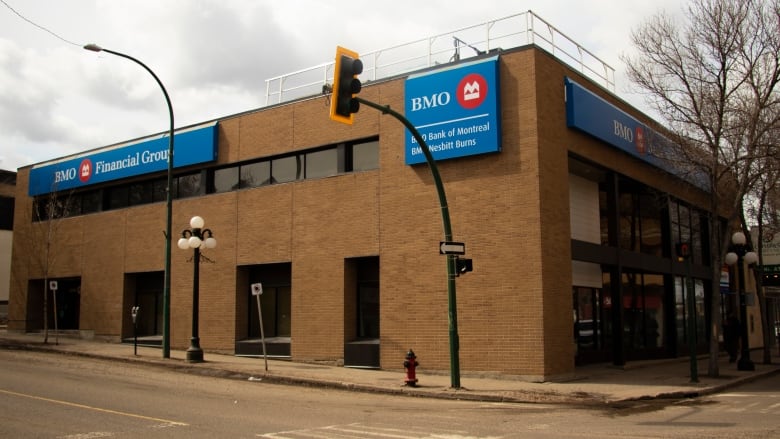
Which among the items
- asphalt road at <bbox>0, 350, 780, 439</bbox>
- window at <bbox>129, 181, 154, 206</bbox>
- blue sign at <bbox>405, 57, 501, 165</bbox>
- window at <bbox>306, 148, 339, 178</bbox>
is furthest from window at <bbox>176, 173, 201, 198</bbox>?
asphalt road at <bbox>0, 350, 780, 439</bbox>

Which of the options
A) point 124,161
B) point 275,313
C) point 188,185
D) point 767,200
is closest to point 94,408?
point 275,313

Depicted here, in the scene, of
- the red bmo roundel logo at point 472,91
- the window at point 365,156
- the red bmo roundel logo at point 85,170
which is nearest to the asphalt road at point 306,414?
the window at point 365,156

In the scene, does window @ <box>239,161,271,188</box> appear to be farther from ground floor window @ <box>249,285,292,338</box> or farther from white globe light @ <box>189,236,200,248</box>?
white globe light @ <box>189,236,200,248</box>

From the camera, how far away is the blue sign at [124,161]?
26.7m

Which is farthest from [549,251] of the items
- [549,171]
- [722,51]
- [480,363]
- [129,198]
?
[129,198]

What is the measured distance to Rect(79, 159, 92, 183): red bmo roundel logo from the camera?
3114 cm

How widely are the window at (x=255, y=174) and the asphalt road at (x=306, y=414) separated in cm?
922

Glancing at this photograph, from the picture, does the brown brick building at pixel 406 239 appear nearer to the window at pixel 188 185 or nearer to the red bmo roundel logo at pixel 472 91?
the window at pixel 188 185

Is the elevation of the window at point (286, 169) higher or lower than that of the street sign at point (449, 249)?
higher

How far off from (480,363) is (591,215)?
26.7 feet

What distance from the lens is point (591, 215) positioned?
79.3 feet

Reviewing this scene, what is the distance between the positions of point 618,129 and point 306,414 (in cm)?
1524

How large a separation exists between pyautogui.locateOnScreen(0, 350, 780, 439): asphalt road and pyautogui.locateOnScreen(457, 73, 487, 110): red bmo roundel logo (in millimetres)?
8498

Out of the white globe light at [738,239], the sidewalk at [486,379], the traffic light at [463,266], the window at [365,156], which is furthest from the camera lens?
the white globe light at [738,239]
